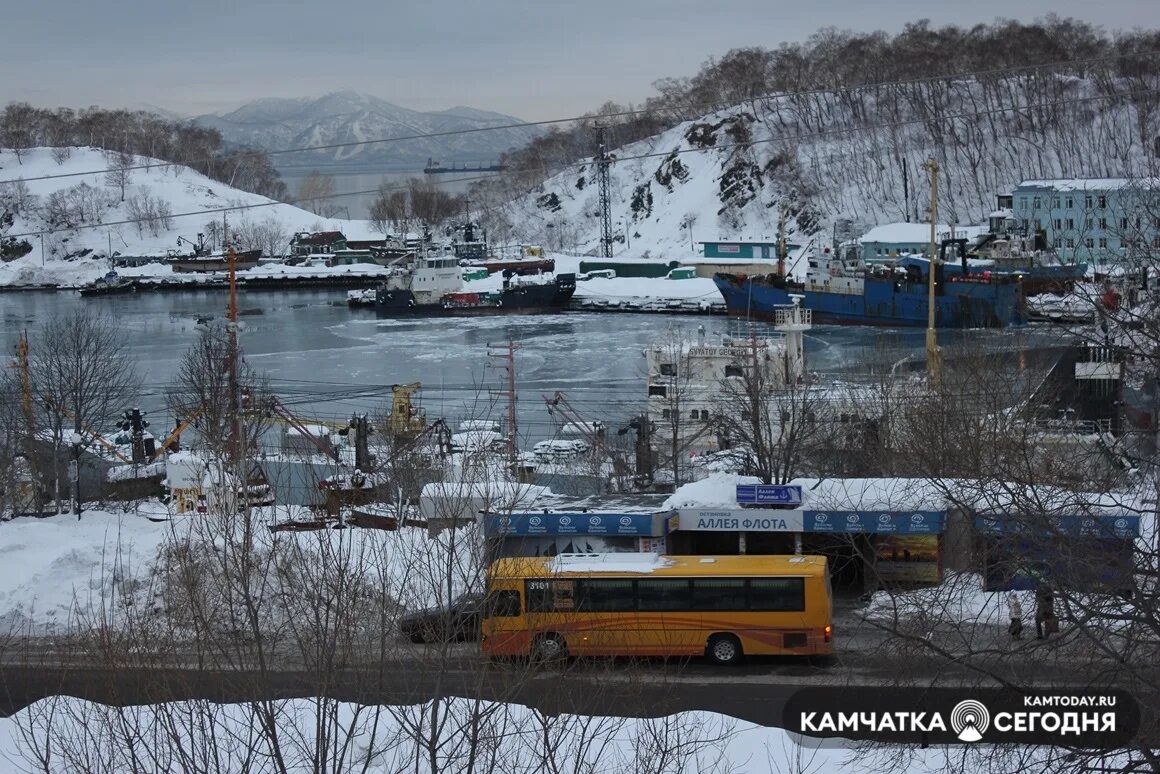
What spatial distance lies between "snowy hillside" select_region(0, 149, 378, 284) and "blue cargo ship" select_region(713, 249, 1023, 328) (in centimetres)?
1958

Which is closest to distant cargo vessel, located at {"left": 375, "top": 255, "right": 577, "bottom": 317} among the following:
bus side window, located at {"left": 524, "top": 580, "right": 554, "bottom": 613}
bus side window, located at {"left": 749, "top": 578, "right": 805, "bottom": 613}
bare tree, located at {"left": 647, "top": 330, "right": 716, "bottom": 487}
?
bare tree, located at {"left": 647, "top": 330, "right": 716, "bottom": 487}

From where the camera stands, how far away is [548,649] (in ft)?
12.3

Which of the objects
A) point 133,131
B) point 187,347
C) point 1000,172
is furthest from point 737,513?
point 133,131

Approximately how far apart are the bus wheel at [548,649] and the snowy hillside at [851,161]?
25575 mm

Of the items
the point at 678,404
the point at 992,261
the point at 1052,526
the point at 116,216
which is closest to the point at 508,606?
the point at 1052,526

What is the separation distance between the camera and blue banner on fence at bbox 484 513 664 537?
218 inches

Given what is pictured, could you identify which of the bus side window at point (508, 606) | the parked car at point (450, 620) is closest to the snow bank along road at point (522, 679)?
the parked car at point (450, 620)

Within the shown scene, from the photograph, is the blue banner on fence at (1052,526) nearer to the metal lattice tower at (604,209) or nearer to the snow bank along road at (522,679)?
the snow bank along road at (522,679)

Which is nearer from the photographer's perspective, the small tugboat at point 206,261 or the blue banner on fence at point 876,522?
the blue banner on fence at point 876,522

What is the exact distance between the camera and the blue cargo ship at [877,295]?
20.1 meters

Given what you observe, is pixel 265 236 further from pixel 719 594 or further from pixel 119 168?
pixel 719 594

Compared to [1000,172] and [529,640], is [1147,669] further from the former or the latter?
[1000,172]
